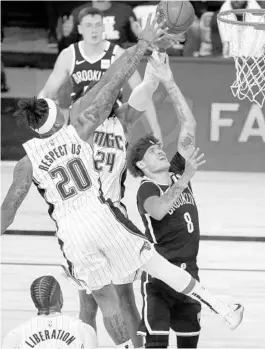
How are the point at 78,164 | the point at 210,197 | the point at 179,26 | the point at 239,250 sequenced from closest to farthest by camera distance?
the point at 78,164, the point at 179,26, the point at 239,250, the point at 210,197

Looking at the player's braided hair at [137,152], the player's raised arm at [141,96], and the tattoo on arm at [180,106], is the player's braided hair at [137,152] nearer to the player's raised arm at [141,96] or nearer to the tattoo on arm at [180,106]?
the tattoo on arm at [180,106]

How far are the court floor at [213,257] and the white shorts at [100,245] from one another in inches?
46.3

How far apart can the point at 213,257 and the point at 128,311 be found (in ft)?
8.33

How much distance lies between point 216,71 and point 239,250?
331 cm

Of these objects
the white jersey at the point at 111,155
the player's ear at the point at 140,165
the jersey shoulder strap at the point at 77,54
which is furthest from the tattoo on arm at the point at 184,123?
the jersey shoulder strap at the point at 77,54

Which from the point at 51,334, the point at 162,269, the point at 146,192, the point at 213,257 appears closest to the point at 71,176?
the point at 146,192

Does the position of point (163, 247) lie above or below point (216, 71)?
above

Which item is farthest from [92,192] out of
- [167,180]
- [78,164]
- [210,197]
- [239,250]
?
[210,197]

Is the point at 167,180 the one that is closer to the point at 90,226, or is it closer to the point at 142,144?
the point at 142,144

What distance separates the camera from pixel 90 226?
19.4 feet

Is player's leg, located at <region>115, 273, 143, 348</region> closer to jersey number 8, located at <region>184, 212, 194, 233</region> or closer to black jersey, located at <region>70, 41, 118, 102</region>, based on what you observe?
jersey number 8, located at <region>184, 212, 194, 233</region>

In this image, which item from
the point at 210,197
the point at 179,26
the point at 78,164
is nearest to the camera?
the point at 78,164

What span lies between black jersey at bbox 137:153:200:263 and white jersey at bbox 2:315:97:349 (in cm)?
110

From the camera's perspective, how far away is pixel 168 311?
6.03m
